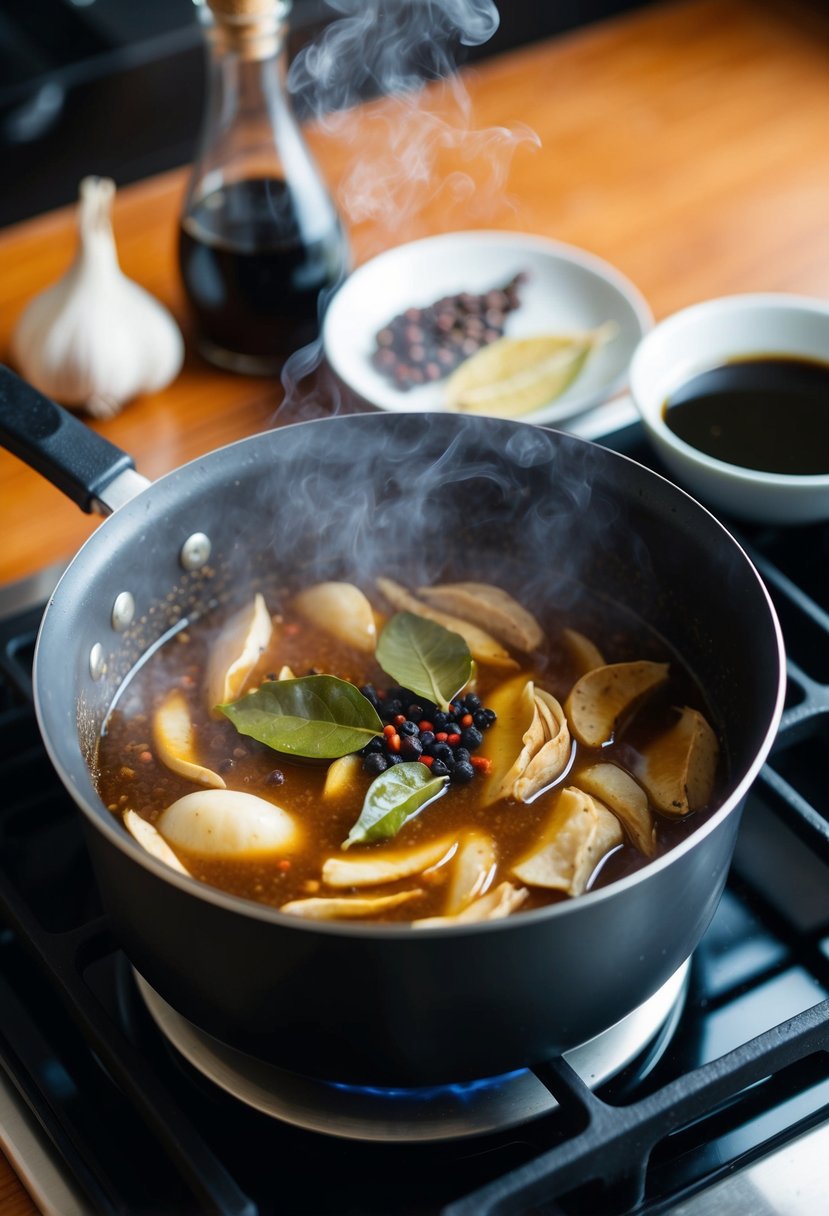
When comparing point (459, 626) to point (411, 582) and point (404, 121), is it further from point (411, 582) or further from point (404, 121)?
point (404, 121)

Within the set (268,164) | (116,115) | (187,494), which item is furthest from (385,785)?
(116,115)

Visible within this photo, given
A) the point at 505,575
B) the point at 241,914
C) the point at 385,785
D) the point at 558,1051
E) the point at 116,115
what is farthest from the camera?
the point at 116,115

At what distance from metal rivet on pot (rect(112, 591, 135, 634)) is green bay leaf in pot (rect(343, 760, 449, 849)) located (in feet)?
0.93

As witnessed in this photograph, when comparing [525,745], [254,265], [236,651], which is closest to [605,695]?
[525,745]

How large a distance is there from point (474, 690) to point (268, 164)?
0.77 meters

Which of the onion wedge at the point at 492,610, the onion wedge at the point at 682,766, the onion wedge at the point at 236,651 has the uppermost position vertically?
the onion wedge at the point at 236,651

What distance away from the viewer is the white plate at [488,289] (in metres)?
1.56

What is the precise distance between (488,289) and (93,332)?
0.53 m

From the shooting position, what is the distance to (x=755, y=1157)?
0.91 m

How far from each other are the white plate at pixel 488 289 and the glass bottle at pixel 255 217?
62 mm

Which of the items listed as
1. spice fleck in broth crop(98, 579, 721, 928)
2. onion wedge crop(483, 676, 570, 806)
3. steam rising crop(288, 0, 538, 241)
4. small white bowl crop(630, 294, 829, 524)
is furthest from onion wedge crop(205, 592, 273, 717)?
steam rising crop(288, 0, 538, 241)

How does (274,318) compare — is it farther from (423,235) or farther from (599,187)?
(599,187)

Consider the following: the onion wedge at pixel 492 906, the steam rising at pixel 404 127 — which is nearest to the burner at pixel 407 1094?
the onion wedge at pixel 492 906

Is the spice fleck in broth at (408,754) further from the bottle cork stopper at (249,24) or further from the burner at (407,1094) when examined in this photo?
the bottle cork stopper at (249,24)
